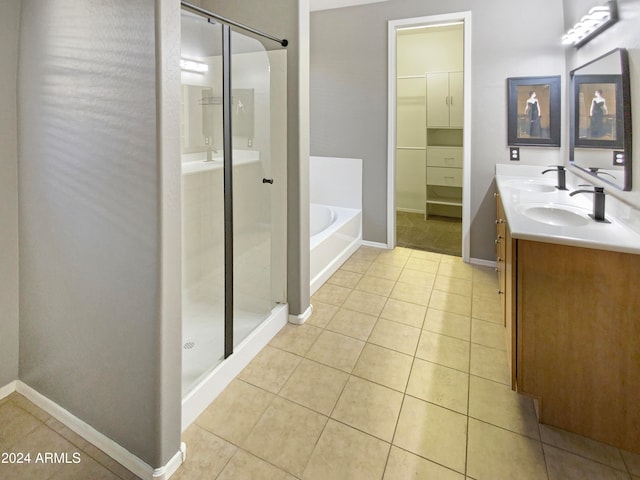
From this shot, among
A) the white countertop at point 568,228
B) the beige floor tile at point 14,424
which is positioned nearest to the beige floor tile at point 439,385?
the white countertop at point 568,228

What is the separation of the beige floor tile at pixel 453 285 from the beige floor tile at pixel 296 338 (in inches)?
49.3

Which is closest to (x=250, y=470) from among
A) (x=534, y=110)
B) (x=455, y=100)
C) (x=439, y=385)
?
(x=439, y=385)

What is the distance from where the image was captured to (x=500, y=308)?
278 centimetres

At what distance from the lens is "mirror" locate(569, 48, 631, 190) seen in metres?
1.81

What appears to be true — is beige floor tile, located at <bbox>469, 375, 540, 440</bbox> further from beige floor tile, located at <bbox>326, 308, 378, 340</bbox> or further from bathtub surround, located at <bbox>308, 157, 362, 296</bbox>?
bathtub surround, located at <bbox>308, 157, 362, 296</bbox>

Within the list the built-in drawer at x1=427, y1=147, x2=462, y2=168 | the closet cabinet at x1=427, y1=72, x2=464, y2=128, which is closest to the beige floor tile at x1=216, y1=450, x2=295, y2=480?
the built-in drawer at x1=427, y1=147, x2=462, y2=168

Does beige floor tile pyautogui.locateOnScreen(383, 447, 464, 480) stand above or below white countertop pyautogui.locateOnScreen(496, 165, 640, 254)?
below

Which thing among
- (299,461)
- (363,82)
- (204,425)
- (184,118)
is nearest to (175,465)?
(204,425)

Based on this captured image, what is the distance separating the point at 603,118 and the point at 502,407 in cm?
170

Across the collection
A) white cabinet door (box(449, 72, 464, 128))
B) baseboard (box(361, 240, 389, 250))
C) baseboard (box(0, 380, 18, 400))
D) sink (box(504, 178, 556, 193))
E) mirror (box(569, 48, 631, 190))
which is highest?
white cabinet door (box(449, 72, 464, 128))

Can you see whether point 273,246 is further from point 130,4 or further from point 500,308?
point 500,308

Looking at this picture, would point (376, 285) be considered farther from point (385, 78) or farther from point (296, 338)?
point (385, 78)

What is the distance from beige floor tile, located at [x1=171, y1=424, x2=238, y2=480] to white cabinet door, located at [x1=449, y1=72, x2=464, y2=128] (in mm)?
5093

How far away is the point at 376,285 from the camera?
10.6ft
